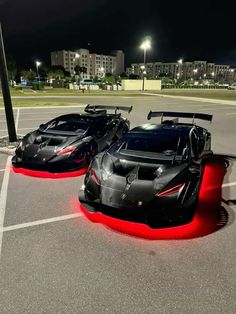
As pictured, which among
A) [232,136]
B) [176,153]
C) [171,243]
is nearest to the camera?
[171,243]

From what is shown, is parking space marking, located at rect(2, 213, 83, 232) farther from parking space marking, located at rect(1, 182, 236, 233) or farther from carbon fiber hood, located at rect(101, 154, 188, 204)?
carbon fiber hood, located at rect(101, 154, 188, 204)

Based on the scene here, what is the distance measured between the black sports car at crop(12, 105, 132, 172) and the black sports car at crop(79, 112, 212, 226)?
149cm

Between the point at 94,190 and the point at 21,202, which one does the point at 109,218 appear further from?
the point at 21,202

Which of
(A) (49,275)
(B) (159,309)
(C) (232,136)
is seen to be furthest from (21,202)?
(C) (232,136)

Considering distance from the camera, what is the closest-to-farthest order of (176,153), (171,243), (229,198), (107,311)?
(107,311) → (171,243) → (176,153) → (229,198)

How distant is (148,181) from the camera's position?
440cm

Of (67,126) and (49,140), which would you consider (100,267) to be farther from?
(67,126)

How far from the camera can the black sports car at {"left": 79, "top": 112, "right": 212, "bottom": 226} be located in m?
4.23

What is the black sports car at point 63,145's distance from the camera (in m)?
6.52

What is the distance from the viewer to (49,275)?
3.45 meters

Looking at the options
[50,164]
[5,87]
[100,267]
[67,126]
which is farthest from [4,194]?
[5,87]

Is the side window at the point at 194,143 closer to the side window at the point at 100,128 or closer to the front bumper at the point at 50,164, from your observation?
the side window at the point at 100,128

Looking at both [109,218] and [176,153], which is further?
[176,153]

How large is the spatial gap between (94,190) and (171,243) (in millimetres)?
1502
